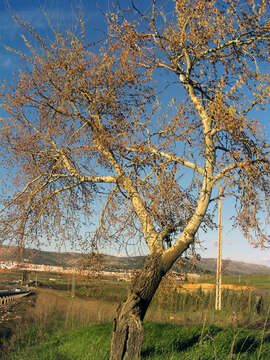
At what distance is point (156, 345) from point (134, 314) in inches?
112

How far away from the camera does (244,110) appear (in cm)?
704

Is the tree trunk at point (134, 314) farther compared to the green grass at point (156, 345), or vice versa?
the green grass at point (156, 345)

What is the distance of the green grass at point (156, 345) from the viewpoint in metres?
7.93

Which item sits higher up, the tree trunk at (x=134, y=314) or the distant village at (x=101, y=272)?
the distant village at (x=101, y=272)

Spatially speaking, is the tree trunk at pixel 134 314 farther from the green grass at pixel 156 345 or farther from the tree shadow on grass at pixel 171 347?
the tree shadow on grass at pixel 171 347

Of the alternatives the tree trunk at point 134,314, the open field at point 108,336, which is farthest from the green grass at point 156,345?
the tree trunk at point 134,314

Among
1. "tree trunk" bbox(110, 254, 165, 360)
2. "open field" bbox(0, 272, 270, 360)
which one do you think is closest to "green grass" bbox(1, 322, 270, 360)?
"open field" bbox(0, 272, 270, 360)

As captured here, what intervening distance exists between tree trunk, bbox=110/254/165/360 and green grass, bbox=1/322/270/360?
1.16 metres

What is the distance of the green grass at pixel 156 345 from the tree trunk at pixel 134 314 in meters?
1.16

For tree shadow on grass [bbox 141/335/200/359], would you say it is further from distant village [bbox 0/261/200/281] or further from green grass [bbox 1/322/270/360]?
distant village [bbox 0/261/200/281]

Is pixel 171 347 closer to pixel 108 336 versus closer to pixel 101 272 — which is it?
pixel 108 336

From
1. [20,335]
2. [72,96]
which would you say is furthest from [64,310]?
[72,96]

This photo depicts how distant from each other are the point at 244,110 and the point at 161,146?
70.3 inches

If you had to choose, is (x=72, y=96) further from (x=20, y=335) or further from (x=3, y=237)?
(x=20, y=335)
